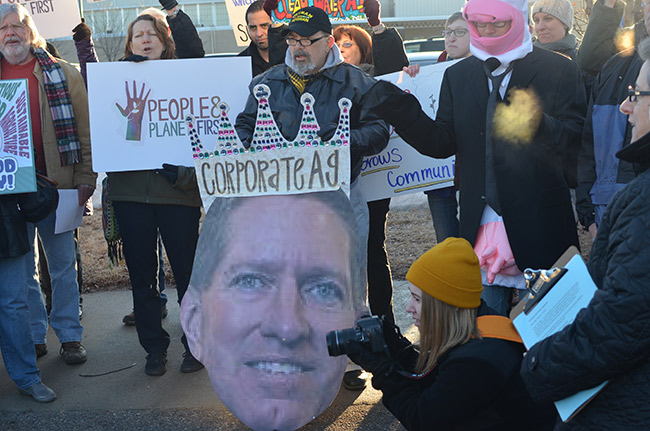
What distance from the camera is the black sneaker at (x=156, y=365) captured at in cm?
443

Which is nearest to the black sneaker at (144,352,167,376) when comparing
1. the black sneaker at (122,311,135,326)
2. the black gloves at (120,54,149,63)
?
the black sneaker at (122,311,135,326)

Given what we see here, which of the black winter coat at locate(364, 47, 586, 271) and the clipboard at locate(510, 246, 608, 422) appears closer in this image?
the clipboard at locate(510, 246, 608, 422)

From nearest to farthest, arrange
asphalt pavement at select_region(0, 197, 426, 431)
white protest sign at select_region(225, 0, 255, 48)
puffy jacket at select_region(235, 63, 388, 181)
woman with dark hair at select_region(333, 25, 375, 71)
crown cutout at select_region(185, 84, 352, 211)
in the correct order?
crown cutout at select_region(185, 84, 352, 211), puffy jacket at select_region(235, 63, 388, 181), asphalt pavement at select_region(0, 197, 426, 431), woman with dark hair at select_region(333, 25, 375, 71), white protest sign at select_region(225, 0, 255, 48)

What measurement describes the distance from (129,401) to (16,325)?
756 mm

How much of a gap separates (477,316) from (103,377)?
2.70 metres

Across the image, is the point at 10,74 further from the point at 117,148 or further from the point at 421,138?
the point at 421,138

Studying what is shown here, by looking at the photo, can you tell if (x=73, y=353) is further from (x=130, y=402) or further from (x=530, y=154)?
(x=530, y=154)

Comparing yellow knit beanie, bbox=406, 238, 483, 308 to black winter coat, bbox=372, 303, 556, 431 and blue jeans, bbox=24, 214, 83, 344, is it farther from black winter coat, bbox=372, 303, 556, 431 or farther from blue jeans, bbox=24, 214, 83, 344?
blue jeans, bbox=24, 214, 83, 344

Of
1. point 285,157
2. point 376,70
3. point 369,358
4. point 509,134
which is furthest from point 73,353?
point 509,134

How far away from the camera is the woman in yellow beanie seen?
2.25 meters

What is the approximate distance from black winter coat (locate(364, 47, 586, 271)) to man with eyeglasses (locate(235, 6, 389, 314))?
1.22 feet

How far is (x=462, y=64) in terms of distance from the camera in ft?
11.3

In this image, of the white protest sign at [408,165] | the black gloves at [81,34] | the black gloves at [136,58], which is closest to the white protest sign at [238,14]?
the black gloves at [81,34]

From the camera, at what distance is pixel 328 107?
3607 millimetres
